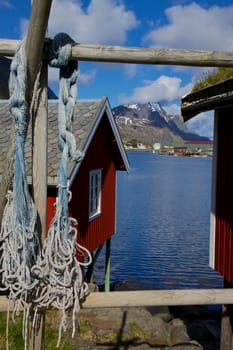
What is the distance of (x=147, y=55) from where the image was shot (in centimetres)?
213

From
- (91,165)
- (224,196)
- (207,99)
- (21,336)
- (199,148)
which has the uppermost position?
(199,148)

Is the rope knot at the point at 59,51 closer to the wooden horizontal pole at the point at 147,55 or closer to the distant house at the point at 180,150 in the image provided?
the wooden horizontal pole at the point at 147,55

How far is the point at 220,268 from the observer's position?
6.63 m

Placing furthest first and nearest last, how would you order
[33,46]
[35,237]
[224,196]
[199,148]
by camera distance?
[199,148], [224,196], [35,237], [33,46]

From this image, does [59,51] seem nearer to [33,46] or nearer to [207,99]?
[33,46]

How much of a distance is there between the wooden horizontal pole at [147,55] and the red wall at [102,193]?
5448mm

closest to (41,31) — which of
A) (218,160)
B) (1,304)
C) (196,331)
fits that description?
(1,304)

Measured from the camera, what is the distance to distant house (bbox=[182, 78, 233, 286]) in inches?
233

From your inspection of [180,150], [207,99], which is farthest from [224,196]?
[180,150]

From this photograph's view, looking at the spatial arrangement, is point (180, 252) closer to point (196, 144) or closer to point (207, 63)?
point (207, 63)

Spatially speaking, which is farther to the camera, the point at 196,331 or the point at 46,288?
the point at 196,331

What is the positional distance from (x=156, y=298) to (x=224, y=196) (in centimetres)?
437

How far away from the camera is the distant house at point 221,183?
592 centimetres

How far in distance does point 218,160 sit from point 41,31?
209 inches
